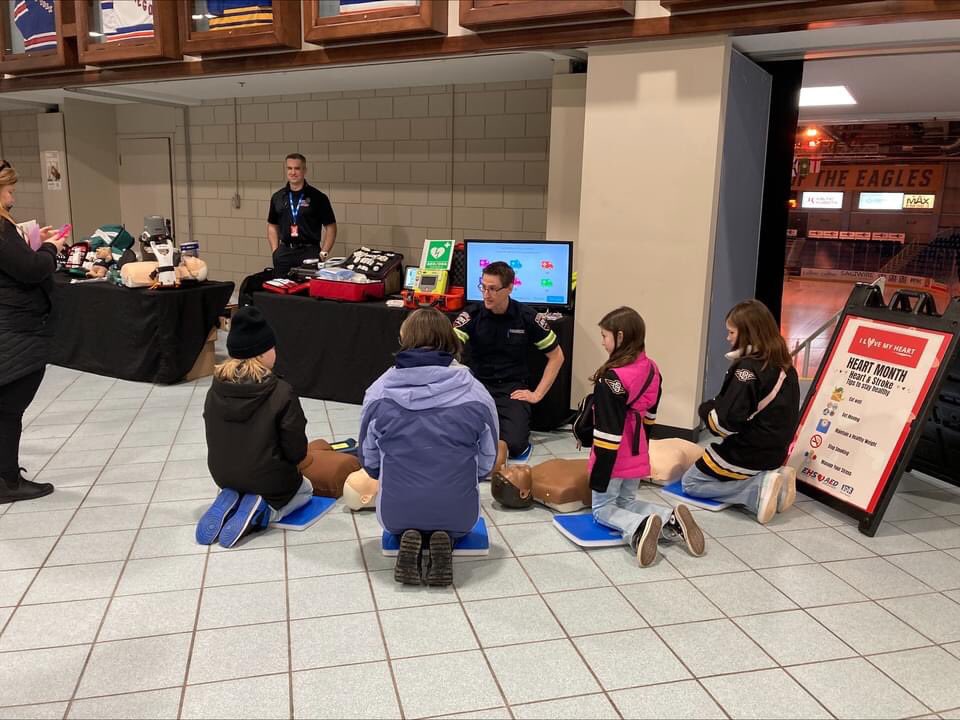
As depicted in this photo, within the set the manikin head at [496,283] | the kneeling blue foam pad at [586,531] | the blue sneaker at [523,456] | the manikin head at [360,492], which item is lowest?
the kneeling blue foam pad at [586,531]

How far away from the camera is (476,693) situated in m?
2.33

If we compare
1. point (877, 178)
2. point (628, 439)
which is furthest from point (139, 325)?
point (877, 178)

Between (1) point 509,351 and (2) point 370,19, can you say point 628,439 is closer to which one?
(1) point 509,351

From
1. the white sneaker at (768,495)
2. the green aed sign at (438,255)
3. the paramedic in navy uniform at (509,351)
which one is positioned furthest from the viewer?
the green aed sign at (438,255)

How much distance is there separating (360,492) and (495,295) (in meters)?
1.36

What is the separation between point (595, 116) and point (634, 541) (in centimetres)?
264

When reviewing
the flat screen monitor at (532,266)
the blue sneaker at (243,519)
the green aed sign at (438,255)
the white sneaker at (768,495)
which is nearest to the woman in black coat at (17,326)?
the blue sneaker at (243,519)

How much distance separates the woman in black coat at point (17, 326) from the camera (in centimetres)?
355

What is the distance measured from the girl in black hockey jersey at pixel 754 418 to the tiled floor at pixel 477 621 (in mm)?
155

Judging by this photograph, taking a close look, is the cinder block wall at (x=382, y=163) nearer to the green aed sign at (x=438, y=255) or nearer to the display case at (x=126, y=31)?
the green aed sign at (x=438, y=255)

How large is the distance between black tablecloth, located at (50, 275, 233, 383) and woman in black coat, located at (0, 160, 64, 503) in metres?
1.97

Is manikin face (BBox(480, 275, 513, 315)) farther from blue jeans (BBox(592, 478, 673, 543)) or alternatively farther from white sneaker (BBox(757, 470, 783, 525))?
white sneaker (BBox(757, 470, 783, 525))

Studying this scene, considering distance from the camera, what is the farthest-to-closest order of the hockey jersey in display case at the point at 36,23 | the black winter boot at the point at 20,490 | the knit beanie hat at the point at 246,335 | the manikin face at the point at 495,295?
the hockey jersey in display case at the point at 36,23 → the manikin face at the point at 495,295 → the black winter boot at the point at 20,490 → the knit beanie hat at the point at 246,335

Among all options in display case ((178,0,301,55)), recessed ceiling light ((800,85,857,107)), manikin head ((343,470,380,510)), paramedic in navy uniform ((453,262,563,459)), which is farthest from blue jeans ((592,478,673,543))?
recessed ceiling light ((800,85,857,107))
